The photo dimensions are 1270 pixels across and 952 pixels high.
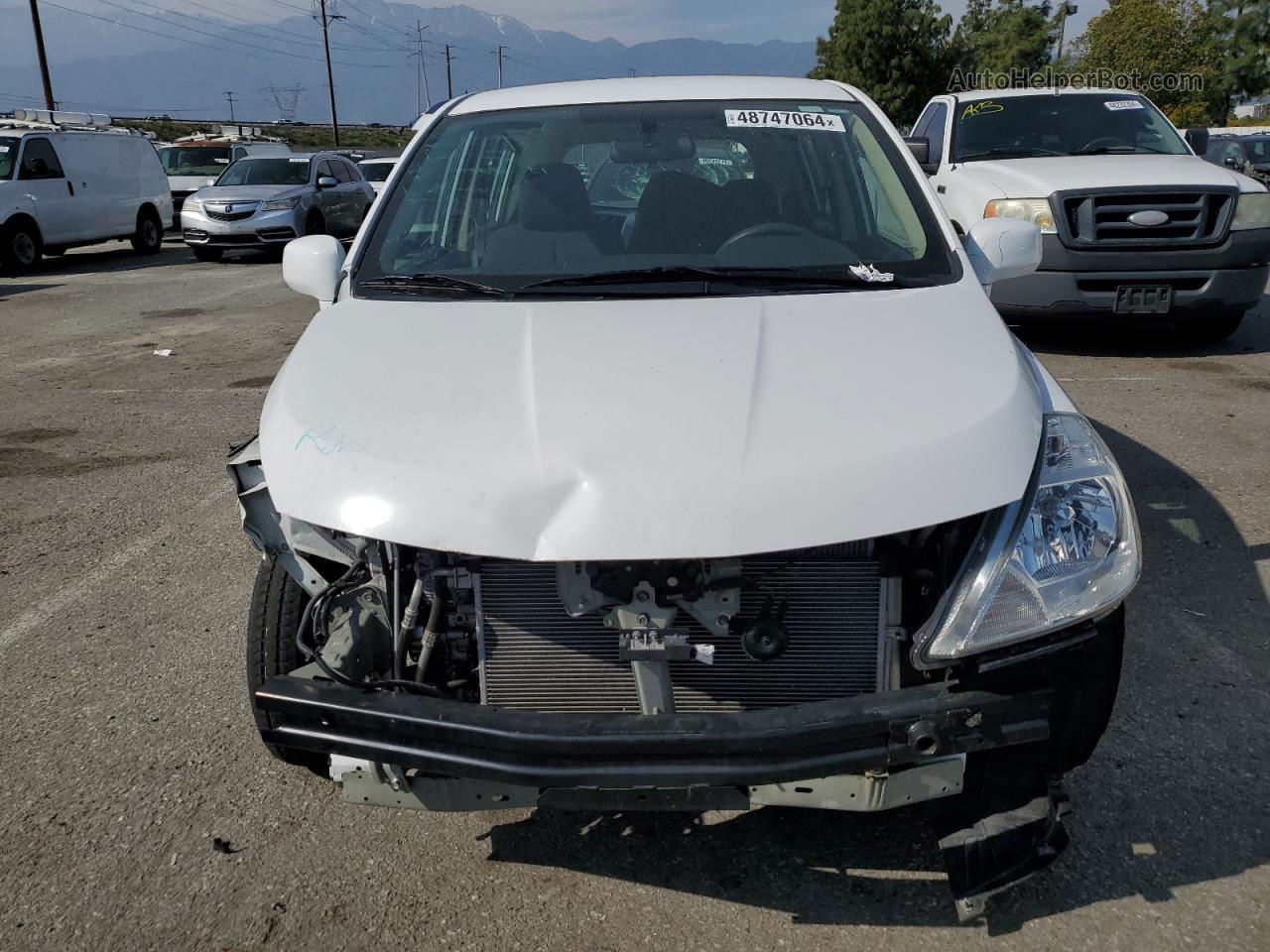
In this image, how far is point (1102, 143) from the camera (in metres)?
8.56

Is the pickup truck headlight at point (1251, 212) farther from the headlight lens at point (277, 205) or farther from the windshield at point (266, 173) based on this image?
the windshield at point (266, 173)

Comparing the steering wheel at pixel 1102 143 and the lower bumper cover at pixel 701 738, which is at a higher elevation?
the steering wheel at pixel 1102 143

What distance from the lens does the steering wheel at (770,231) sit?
3.16 metres

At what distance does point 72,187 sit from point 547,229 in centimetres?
1610

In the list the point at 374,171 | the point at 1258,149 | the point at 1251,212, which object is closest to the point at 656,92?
the point at 1251,212

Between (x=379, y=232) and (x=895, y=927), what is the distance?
239 cm

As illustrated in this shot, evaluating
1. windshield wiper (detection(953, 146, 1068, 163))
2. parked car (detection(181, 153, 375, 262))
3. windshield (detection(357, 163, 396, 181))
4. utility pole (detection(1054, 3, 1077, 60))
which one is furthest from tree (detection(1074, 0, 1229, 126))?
windshield wiper (detection(953, 146, 1068, 163))

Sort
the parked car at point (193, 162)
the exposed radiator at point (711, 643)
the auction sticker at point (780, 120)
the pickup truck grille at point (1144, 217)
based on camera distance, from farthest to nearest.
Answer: the parked car at point (193, 162) → the pickup truck grille at point (1144, 217) → the auction sticker at point (780, 120) → the exposed radiator at point (711, 643)

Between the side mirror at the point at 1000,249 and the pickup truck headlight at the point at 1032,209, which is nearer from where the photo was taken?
the side mirror at the point at 1000,249

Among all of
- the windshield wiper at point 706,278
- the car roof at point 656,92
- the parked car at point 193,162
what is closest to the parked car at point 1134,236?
the car roof at point 656,92

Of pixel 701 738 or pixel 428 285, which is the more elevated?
pixel 428 285

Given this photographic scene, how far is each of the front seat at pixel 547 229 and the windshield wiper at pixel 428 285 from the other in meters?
0.13

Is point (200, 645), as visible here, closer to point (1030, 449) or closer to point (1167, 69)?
point (1030, 449)

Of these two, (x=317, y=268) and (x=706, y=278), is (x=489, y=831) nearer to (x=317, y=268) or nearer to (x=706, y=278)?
(x=706, y=278)
